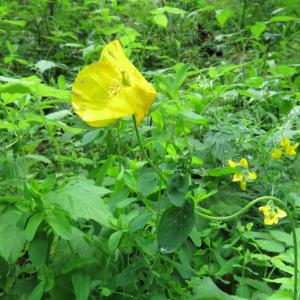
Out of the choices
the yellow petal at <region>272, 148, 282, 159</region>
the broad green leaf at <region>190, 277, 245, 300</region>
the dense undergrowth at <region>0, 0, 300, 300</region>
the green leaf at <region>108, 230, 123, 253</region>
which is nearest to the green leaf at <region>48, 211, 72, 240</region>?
the dense undergrowth at <region>0, 0, 300, 300</region>

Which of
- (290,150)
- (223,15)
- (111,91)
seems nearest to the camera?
(111,91)

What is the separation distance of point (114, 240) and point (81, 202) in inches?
4.7

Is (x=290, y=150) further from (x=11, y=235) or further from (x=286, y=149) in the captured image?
(x=11, y=235)

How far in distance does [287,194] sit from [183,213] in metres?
0.53

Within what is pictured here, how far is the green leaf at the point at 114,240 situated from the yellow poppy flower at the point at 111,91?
0.27 m

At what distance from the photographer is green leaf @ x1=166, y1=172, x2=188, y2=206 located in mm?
977

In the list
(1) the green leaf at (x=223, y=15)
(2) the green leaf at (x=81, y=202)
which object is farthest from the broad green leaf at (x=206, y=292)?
(1) the green leaf at (x=223, y=15)

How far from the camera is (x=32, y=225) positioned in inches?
40.6

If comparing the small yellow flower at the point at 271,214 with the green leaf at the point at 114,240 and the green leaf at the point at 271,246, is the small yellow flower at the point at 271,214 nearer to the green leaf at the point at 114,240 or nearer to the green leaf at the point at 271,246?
the green leaf at the point at 271,246

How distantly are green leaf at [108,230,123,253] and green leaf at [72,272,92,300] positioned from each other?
0.08 metres

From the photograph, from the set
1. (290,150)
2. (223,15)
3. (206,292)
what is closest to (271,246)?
(206,292)

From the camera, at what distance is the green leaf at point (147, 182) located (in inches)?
40.8

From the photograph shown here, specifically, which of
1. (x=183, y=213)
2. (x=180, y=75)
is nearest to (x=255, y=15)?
(x=180, y=75)

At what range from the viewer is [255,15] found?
142 inches
